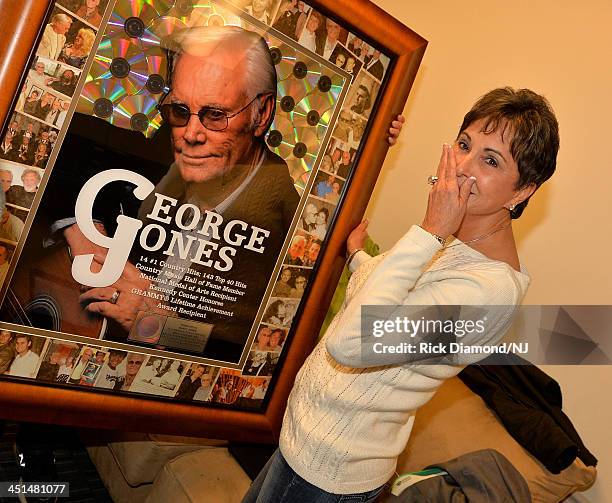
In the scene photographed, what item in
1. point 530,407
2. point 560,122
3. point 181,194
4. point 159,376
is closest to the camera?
point 181,194

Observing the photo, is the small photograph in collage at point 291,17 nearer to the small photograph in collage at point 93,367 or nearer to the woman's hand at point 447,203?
the woman's hand at point 447,203

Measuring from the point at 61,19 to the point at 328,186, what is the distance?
30.8 inches

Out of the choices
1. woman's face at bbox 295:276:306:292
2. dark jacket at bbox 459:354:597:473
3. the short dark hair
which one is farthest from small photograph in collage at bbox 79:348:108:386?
dark jacket at bbox 459:354:597:473

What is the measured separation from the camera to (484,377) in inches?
82.1

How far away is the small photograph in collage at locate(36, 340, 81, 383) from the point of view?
1.39 m

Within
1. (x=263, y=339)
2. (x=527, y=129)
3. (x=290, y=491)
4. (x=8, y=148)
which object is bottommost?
(x=290, y=491)

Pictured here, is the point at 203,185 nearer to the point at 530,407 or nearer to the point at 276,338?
the point at 276,338

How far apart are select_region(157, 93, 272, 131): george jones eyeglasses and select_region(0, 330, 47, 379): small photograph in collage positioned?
0.59 metres

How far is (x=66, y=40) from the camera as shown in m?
1.22

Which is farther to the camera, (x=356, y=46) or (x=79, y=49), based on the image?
(x=356, y=46)

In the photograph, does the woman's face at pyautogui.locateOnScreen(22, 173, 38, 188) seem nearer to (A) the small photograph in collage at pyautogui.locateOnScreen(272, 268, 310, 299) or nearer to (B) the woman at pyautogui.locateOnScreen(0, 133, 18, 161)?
(B) the woman at pyautogui.locateOnScreen(0, 133, 18, 161)

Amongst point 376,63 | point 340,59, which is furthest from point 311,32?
point 376,63

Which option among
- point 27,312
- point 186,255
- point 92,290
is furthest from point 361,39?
point 27,312

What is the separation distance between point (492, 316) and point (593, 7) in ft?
5.20
